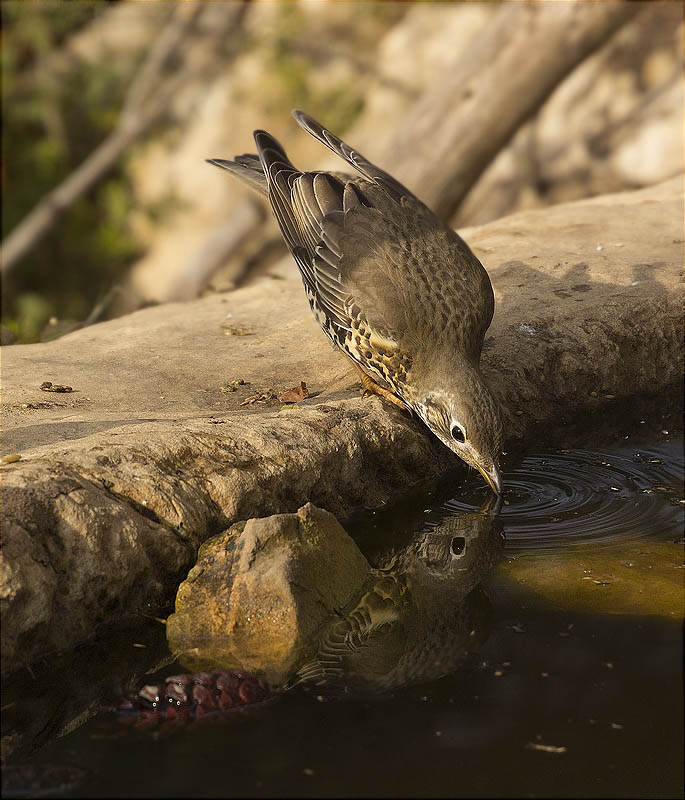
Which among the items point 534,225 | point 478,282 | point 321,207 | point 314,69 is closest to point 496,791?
point 478,282

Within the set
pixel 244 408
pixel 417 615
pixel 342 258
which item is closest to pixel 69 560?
pixel 417 615

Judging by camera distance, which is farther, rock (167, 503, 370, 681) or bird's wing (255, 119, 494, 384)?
bird's wing (255, 119, 494, 384)

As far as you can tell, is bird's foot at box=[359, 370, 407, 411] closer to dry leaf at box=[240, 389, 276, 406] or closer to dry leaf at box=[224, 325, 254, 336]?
dry leaf at box=[240, 389, 276, 406]

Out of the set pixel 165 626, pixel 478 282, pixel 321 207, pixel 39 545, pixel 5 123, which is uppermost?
pixel 5 123

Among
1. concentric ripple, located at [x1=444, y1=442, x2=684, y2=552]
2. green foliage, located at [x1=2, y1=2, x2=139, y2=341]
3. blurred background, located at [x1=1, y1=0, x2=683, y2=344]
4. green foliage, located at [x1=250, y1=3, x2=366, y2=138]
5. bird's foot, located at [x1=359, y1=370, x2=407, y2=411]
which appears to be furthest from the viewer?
green foliage, located at [x1=2, y1=2, x2=139, y2=341]

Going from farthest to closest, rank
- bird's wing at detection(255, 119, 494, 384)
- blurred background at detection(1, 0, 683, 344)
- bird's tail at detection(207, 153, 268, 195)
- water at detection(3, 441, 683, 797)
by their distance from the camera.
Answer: blurred background at detection(1, 0, 683, 344) < bird's tail at detection(207, 153, 268, 195) < bird's wing at detection(255, 119, 494, 384) < water at detection(3, 441, 683, 797)

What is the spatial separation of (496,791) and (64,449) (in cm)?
205

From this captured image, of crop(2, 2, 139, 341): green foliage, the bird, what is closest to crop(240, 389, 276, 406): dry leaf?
the bird

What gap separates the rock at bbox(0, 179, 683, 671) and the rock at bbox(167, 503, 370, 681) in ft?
0.63

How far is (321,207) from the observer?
17.2ft

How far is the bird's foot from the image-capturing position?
4886 millimetres

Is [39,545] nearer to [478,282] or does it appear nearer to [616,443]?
[478,282]

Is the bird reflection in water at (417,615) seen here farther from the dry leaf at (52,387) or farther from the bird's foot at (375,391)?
the dry leaf at (52,387)

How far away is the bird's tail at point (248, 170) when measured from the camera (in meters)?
6.03
